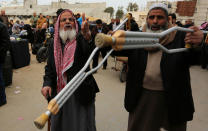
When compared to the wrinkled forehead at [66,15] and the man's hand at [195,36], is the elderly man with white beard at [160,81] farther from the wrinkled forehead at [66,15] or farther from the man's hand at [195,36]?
the wrinkled forehead at [66,15]

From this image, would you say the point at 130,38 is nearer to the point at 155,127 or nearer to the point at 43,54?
the point at 155,127

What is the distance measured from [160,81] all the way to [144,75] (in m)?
0.16

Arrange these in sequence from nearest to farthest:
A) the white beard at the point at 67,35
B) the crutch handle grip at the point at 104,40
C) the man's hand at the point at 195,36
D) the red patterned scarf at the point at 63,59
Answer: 1. the crutch handle grip at the point at 104,40
2. the man's hand at the point at 195,36
3. the red patterned scarf at the point at 63,59
4. the white beard at the point at 67,35

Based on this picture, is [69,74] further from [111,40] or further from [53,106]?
[111,40]

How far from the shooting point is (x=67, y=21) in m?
2.01

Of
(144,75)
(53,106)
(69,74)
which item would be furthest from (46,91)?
(53,106)

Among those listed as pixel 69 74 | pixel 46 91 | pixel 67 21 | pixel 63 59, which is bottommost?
pixel 46 91

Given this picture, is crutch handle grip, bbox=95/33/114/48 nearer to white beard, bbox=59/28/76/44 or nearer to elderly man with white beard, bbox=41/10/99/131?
elderly man with white beard, bbox=41/10/99/131

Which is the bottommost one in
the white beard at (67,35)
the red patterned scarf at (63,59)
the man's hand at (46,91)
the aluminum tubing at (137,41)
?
the man's hand at (46,91)

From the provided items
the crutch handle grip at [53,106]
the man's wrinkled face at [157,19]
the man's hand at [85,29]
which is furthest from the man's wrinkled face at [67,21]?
the crutch handle grip at [53,106]

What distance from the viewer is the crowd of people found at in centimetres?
150

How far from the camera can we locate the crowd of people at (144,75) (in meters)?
1.50

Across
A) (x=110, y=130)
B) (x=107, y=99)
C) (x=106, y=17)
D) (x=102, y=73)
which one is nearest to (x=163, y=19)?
(x=110, y=130)

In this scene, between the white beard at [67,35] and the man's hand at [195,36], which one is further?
the white beard at [67,35]
